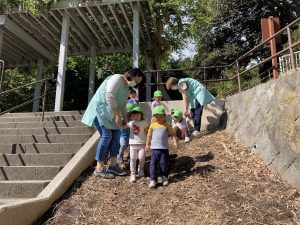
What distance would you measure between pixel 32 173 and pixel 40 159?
528mm

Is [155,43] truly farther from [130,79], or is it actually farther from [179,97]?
[130,79]

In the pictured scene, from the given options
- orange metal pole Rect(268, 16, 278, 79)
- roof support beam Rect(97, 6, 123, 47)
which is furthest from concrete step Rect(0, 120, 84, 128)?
orange metal pole Rect(268, 16, 278, 79)

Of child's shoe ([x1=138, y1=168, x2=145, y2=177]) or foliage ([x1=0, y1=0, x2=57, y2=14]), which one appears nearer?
child's shoe ([x1=138, y1=168, x2=145, y2=177])

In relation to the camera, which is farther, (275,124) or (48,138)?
(48,138)

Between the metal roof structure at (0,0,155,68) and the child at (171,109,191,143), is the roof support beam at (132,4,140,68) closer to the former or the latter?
the metal roof structure at (0,0,155,68)

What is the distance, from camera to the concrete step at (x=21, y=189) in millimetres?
4980

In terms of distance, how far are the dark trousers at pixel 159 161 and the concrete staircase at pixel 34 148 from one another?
1.52 meters

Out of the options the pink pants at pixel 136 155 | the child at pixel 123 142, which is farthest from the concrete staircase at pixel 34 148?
the pink pants at pixel 136 155

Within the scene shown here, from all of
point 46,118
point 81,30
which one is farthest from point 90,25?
point 46,118

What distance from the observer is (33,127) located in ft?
26.4

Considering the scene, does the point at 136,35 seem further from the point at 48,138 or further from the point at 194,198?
the point at 194,198

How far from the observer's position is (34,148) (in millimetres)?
6637

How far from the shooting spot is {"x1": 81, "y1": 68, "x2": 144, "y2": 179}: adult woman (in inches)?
211

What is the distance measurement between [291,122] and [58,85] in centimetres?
723
